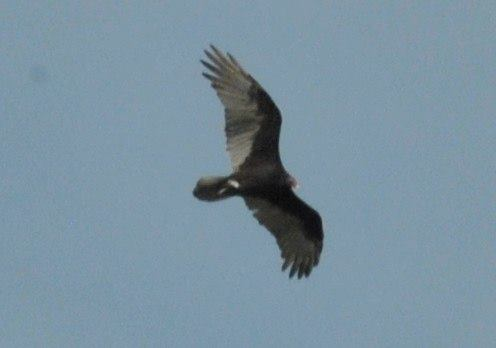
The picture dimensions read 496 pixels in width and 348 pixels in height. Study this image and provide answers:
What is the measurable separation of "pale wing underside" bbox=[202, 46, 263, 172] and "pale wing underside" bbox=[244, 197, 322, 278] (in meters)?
1.15

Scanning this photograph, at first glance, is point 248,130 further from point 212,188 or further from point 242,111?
point 212,188

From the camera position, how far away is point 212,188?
29.9m

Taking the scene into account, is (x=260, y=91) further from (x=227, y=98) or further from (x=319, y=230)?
(x=319, y=230)

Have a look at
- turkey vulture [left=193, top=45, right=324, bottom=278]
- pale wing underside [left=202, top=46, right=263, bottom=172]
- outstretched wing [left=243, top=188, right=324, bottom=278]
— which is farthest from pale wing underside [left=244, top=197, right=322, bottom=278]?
pale wing underside [left=202, top=46, right=263, bottom=172]

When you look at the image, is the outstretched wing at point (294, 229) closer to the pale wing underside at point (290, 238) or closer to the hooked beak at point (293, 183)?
the pale wing underside at point (290, 238)

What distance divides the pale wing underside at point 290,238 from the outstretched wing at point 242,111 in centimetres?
103

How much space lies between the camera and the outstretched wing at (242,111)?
3062 cm

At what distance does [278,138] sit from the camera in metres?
30.8

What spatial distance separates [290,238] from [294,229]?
15 cm

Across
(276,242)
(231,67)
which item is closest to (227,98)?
(231,67)

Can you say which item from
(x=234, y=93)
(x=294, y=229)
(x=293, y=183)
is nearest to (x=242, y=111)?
(x=234, y=93)

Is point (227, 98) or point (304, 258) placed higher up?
point (227, 98)

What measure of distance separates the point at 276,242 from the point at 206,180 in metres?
2.27

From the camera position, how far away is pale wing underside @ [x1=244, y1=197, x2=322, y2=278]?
1240 inches
